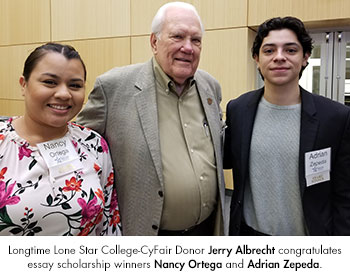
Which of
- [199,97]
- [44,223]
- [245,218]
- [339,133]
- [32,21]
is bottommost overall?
[245,218]

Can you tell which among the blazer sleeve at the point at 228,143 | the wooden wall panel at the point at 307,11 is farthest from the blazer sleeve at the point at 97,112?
the wooden wall panel at the point at 307,11

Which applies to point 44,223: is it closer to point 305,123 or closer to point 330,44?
point 305,123

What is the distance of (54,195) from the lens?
1106 millimetres

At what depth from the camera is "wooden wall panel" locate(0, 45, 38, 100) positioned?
5.65m

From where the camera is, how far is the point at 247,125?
1570 millimetres

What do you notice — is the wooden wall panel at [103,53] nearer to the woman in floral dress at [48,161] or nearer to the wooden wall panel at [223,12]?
the wooden wall panel at [223,12]

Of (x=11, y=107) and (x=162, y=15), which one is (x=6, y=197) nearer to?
(x=162, y=15)

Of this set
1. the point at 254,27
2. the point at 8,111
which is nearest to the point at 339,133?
the point at 254,27

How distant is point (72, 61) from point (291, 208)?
1109 mm

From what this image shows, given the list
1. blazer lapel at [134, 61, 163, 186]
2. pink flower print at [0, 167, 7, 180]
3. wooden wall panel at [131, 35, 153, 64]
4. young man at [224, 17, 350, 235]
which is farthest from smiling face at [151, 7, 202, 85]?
wooden wall panel at [131, 35, 153, 64]

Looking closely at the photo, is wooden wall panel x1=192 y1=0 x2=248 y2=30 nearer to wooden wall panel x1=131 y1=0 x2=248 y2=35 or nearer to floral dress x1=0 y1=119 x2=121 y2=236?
wooden wall panel x1=131 y1=0 x2=248 y2=35

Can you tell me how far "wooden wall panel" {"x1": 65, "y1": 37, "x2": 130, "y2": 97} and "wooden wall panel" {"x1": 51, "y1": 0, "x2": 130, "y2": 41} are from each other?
97 millimetres

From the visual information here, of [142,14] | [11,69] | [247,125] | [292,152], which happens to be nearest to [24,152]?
[247,125]

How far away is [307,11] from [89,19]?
306 cm
